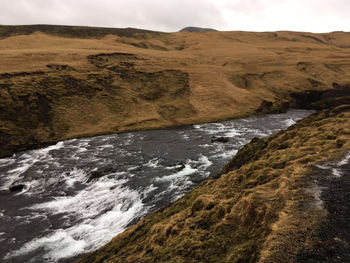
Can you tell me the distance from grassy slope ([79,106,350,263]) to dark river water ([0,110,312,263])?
20.9 ft

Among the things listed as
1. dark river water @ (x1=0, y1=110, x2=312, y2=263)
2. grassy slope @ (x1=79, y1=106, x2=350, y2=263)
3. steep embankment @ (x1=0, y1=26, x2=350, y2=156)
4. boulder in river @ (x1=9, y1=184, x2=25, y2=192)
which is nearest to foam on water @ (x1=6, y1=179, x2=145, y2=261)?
dark river water @ (x1=0, y1=110, x2=312, y2=263)

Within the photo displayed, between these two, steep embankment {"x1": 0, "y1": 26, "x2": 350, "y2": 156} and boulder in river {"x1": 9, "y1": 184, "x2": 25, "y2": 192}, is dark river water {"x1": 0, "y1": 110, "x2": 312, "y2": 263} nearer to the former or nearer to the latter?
boulder in river {"x1": 9, "y1": 184, "x2": 25, "y2": 192}

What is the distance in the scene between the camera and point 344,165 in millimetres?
12203

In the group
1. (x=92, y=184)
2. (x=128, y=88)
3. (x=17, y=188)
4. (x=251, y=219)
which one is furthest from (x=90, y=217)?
(x=128, y=88)

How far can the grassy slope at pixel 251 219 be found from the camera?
8039 mm

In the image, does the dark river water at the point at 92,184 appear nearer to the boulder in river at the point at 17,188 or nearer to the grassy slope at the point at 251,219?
the boulder in river at the point at 17,188

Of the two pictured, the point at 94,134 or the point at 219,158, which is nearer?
the point at 219,158

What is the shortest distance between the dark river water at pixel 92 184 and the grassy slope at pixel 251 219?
636 centimetres

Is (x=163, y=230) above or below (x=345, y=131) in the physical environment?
below

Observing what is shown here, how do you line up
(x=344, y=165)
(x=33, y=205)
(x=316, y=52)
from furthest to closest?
1. (x=316, y=52)
2. (x=33, y=205)
3. (x=344, y=165)

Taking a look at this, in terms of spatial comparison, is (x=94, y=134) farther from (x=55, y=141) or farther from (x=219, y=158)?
(x=219, y=158)

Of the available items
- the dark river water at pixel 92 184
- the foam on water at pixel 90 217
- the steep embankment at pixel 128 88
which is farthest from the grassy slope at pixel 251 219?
the steep embankment at pixel 128 88

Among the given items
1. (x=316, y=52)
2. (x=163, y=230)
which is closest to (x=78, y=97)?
(x=163, y=230)

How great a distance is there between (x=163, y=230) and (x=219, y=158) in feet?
80.6
